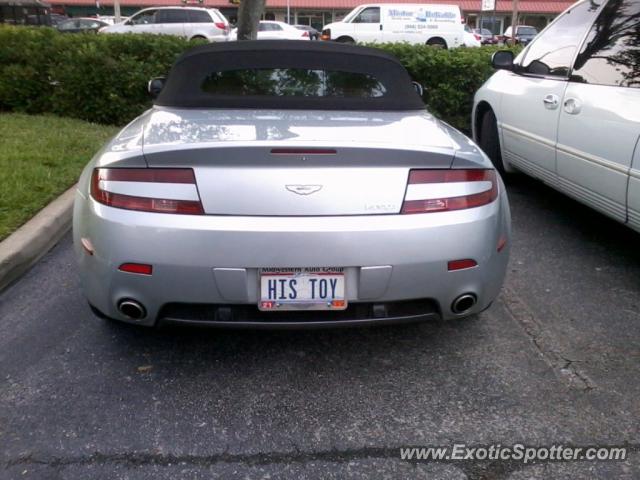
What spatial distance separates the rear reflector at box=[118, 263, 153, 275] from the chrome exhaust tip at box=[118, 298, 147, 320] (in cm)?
14

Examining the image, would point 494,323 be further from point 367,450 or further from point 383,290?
point 367,450

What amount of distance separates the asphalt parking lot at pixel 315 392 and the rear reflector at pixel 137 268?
566 millimetres

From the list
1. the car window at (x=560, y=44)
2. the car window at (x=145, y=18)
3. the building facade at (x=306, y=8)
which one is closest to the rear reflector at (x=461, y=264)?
the car window at (x=560, y=44)

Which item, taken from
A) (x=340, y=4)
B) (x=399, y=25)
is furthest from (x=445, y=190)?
(x=340, y=4)

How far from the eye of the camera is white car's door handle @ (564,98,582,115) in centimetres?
399

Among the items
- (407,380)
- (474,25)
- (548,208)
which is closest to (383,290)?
(407,380)

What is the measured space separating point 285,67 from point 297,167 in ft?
5.03

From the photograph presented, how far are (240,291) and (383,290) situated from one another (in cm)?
57

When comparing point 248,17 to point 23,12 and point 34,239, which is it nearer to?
point 34,239

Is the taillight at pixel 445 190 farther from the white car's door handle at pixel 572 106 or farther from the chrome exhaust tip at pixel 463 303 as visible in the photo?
the white car's door handle at pixel 572 106

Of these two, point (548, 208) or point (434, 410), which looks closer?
point (434, 410)

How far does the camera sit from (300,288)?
246 centimetres

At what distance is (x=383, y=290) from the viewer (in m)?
2.49

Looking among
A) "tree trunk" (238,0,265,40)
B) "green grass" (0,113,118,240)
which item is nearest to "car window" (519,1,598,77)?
"green grass" (0,113,118,240)
